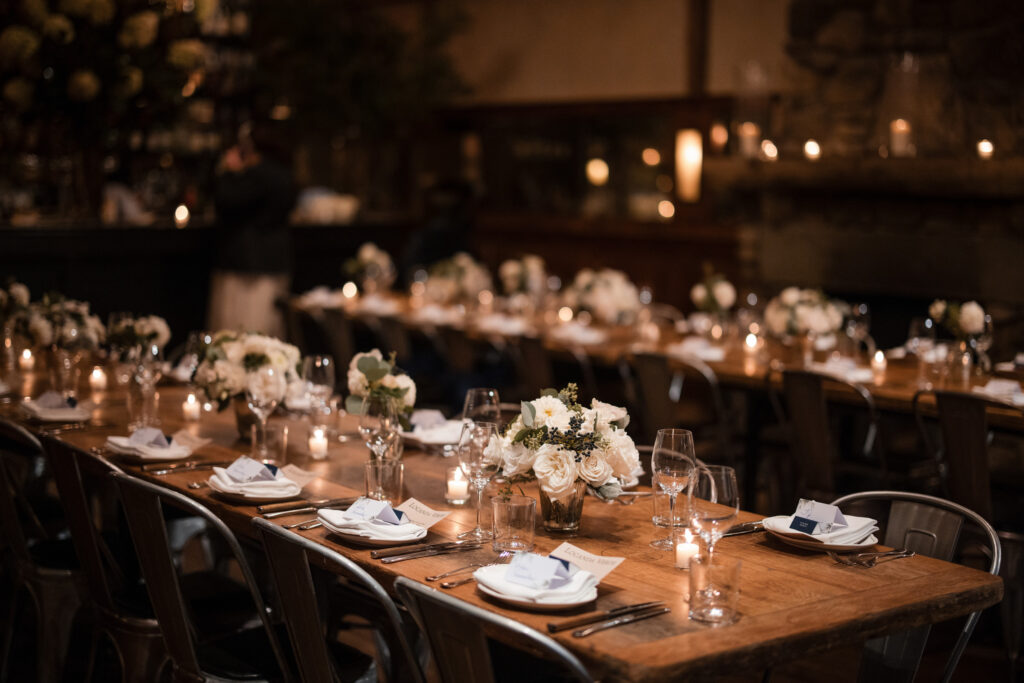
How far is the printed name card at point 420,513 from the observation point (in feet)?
9.39

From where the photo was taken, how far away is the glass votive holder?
3.15m

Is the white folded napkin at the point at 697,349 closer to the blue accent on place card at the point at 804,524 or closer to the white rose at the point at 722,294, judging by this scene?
the white rose at the point at 722,294

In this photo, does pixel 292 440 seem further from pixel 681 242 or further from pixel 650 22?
pixel 650 22

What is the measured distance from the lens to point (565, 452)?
277 cm

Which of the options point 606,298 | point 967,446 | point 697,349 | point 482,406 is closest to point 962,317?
point 967,446

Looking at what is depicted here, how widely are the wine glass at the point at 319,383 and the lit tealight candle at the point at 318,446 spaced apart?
0.12 meters

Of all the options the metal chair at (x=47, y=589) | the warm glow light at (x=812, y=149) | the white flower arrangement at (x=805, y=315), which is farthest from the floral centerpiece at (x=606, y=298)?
the metal chair at (x=47, y=589)

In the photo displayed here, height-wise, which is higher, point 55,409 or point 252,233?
point 252,233

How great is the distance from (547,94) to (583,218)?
1251mm

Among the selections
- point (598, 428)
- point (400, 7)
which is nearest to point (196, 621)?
point (598, 428)

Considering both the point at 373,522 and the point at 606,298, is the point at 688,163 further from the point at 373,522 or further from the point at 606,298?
the point at 373,522

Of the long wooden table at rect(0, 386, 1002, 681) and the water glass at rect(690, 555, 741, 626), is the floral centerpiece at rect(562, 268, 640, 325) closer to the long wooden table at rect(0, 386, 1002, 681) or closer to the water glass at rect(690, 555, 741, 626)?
the long wooden table at rect(0, 386, 1002, 681)

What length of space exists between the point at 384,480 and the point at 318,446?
2.08 feet

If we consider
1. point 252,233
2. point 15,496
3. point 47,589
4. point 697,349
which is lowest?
point 47,589
